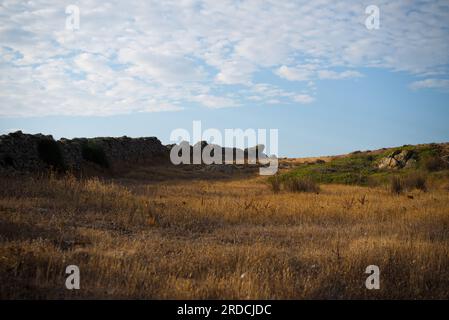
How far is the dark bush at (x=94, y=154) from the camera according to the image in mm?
26172

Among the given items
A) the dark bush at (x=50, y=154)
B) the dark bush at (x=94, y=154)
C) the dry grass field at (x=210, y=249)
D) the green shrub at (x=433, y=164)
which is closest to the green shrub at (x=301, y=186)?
the dry grass field at (x=210, y=249)

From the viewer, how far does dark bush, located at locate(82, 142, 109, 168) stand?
2617cm

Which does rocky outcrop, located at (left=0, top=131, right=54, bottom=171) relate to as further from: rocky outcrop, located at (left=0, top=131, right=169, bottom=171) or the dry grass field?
the dry grass field

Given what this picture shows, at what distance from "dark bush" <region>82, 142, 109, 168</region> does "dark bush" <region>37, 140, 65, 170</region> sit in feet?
12.9

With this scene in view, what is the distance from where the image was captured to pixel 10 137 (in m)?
19.4

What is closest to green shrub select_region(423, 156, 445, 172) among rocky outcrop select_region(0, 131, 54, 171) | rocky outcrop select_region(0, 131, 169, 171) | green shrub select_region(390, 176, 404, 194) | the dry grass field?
green shrub select_region(390, 176, 404, 194)

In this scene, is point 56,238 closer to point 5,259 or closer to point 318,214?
point 5,259

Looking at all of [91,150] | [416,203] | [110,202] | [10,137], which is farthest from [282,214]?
[91,150]

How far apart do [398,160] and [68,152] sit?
794 inches

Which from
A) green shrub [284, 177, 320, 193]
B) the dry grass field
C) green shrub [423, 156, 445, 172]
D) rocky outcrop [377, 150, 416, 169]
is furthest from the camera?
rocky outcrop [377, 150, 416, 169]

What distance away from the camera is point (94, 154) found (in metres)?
26.5

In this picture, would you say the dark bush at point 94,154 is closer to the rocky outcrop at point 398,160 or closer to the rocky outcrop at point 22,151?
the rocky outcrop at point 22,151

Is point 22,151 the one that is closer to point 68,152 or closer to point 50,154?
point 50,154

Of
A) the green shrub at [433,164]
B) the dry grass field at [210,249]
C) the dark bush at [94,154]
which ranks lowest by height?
the dry grass field at [210,249]
